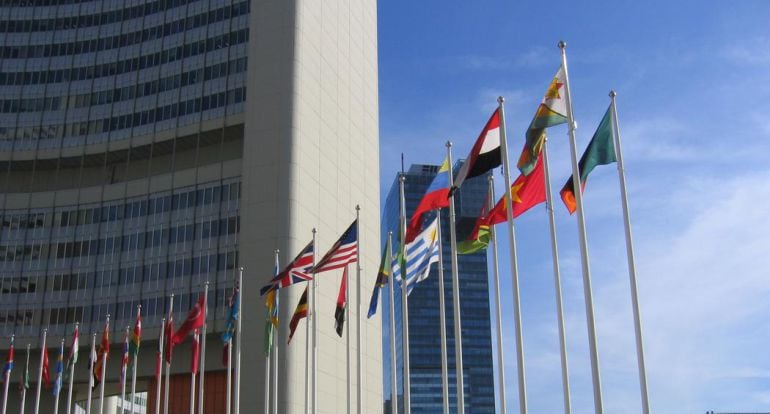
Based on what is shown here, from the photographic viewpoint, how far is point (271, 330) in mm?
48031

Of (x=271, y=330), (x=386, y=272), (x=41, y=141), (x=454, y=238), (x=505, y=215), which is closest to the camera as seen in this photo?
(x=505, y=215)

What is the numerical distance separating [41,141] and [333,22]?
107 ft

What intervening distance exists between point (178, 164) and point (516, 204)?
2549 inches

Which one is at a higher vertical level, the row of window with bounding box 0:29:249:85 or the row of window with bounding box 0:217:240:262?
the row of window with bounding box 0:29:249:85

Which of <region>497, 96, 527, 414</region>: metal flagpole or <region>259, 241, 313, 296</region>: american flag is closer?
<region>497, 96, 527, 414</region>: metal flagpole

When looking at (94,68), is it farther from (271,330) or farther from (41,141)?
(271,330)

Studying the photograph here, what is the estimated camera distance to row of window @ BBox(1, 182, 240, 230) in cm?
8388

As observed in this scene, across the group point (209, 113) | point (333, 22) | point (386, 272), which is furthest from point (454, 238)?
point (333, 22)

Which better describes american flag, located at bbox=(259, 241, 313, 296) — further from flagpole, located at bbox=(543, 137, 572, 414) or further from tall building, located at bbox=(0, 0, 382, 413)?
tall building, located at bbox=(0, 0, 382, 413)

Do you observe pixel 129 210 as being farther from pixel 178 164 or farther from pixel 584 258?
pixel 584 258

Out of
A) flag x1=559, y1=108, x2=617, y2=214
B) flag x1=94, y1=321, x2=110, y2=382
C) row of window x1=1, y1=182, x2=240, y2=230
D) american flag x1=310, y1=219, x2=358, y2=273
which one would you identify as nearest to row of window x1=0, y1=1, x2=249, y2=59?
row of window x1=1, y1=182, x2=240, y2=230

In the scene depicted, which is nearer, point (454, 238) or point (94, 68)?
point (454, 238)

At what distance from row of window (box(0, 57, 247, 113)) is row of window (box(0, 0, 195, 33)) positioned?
27.8 ft

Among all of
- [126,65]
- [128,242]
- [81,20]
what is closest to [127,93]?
[126,65]
